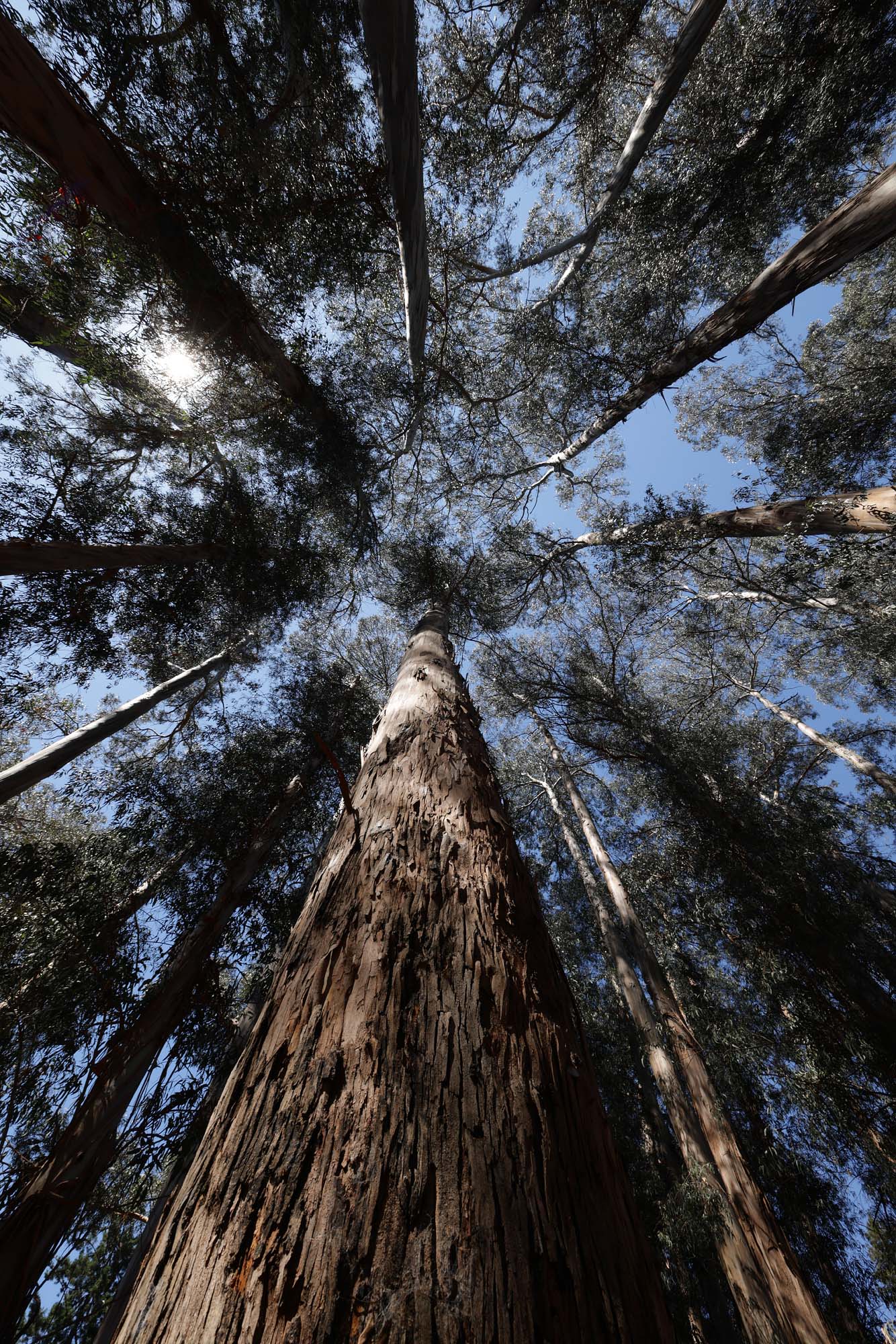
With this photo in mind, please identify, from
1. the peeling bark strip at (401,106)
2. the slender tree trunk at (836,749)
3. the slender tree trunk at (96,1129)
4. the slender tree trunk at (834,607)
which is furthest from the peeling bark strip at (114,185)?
the slender tree trunk at (836,749)

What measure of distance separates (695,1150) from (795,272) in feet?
25.1

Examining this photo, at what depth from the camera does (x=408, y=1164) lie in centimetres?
68

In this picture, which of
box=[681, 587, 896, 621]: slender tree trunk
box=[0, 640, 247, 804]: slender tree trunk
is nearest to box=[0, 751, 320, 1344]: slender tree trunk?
box=[0, 640, 247, 804]: slender tree trunk

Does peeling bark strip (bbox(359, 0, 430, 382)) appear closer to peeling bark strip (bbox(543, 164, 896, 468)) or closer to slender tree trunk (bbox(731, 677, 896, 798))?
peeling bark strip (bbox(543, 164, 896, 468))

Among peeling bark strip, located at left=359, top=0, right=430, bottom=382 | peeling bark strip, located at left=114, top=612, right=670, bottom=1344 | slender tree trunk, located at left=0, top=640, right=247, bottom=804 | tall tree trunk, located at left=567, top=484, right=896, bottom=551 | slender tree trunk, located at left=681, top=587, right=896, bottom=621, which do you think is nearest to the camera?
peeling bark strip, located at left=114, top=612, right=670, bottom=1344

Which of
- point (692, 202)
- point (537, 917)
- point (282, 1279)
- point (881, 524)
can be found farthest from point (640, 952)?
point (692, 202)

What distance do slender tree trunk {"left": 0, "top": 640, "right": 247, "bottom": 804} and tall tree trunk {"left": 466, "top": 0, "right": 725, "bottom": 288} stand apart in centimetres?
792

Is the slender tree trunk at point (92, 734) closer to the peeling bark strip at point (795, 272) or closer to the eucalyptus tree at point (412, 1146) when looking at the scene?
the eucalyptus tree at point (412, 1146)

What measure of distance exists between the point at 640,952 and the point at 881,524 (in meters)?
5.31

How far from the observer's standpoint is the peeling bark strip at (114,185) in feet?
9.68

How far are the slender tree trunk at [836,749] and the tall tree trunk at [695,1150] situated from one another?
207 inches

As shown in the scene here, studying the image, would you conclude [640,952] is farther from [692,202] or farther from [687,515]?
[692,202]

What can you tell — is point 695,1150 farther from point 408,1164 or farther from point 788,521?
point 788,521

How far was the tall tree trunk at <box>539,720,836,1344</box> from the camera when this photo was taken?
3.25m
